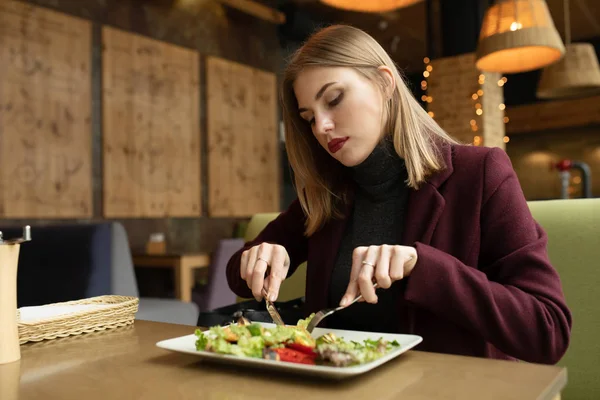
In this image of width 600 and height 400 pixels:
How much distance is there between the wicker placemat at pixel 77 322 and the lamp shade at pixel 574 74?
13.3 ft

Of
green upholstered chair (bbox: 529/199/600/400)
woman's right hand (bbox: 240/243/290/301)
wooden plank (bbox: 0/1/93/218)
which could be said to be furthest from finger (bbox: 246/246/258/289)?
wooden plank (bbox: 0/1/93/218)

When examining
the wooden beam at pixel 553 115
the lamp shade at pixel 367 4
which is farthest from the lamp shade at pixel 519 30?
the wooden beam at pixel 553 115

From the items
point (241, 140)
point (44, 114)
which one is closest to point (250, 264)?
point (44, 114)

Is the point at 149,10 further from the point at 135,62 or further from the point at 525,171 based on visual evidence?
the point at 525,171

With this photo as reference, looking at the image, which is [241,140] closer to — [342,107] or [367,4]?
[367,4]

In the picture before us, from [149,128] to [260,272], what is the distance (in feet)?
14.3

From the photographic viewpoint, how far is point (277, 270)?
1.16 metres

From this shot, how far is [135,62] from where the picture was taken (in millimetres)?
5137

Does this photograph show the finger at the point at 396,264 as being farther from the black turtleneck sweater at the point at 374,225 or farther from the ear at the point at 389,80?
the ear at the point at 389,80

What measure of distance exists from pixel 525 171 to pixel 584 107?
140 cm

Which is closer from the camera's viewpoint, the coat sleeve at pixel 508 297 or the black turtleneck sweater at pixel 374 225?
the coat sleeve at pixel 508 297

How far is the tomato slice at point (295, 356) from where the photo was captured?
78cm

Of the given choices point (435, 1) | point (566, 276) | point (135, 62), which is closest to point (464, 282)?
point (566, 276)

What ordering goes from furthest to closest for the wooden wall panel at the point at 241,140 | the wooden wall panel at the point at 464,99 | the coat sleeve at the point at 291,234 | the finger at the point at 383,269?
the wooden wall panel at the point at 241,140, the wooden wall panel at the point at 464,99, the coat sleeve at the point at 291,234, the finger at the point at 383,269
